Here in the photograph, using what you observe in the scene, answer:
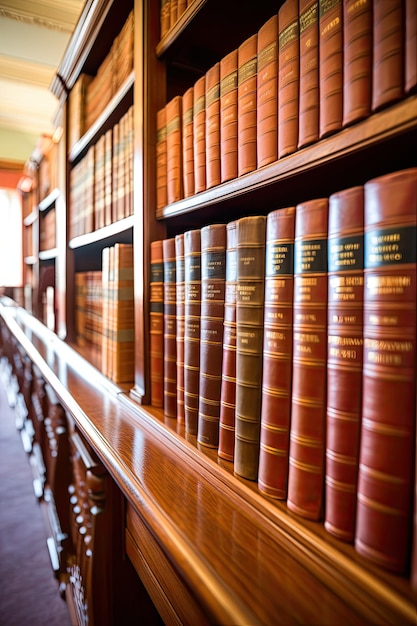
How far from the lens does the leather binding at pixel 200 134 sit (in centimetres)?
72

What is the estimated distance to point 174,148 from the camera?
0.81m

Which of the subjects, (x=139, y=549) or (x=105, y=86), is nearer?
(x=139, y=549)

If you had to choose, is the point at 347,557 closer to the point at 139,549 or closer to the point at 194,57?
the point at 139,549

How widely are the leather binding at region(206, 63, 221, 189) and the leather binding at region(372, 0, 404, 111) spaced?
0.32m

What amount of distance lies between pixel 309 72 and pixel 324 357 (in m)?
0.37

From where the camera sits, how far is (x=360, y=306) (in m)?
0.41

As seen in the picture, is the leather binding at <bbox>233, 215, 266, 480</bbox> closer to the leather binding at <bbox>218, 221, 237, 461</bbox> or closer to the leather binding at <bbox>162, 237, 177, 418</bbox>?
the leather binding at <bbox>218, 221, 237, 461</bbox>

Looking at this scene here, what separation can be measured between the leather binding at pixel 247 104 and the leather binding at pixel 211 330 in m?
0.12

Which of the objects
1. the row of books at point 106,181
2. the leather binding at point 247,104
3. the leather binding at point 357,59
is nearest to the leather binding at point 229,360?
the leather binding at point 247,104

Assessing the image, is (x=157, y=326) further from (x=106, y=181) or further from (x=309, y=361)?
(x=106, y=181)

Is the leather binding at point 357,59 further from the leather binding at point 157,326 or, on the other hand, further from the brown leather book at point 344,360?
the leather binding at point 157,326

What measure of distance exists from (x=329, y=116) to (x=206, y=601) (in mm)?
552

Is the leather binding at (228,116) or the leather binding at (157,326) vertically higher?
the leather binding at (228,116)

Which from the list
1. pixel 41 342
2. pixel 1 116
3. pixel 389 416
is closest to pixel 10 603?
pixel 41 342
